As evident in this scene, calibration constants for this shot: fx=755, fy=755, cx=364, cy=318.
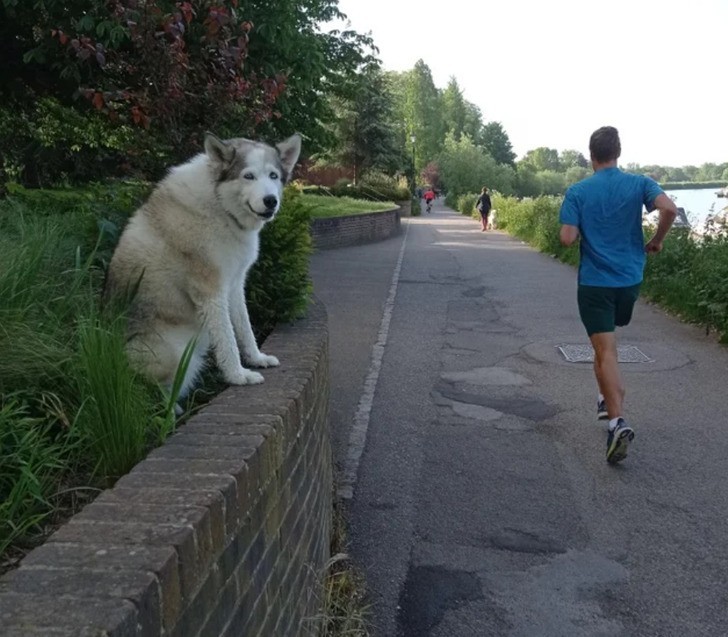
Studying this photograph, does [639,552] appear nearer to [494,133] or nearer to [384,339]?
[384,339]

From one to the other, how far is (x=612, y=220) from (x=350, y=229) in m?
19.7

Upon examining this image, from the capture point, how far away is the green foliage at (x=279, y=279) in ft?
17.3

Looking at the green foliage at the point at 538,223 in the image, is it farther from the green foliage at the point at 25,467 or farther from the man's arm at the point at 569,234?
the green foliage at the point at 25,467

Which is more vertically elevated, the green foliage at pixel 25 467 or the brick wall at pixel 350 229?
the green foliage at pixel 25 467

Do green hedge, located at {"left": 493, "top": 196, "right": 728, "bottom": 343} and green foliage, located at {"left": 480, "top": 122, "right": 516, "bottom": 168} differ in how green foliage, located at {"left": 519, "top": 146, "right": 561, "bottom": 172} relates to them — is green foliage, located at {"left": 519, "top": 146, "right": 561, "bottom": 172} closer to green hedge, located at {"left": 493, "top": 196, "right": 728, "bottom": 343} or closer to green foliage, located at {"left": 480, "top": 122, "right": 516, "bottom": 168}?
green foliage, located at {"left": 480, "top": 122, "right": 516, "bottom": 168}

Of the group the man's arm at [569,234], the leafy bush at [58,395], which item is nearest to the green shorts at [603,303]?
the man's arm at [569,234]

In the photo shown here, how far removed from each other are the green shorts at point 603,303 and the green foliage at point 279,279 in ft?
6.82

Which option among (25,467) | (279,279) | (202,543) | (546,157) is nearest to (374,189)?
(279,279)

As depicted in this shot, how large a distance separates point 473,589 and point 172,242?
234 centimetres

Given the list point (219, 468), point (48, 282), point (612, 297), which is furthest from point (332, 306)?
point (219, 468)

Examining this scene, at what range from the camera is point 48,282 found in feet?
13.3

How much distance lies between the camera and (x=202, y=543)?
6.46 feet

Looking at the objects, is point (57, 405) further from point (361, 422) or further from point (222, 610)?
point (361, 422)

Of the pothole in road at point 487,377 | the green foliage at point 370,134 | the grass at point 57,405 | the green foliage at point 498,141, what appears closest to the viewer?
the grass at point 57,405
